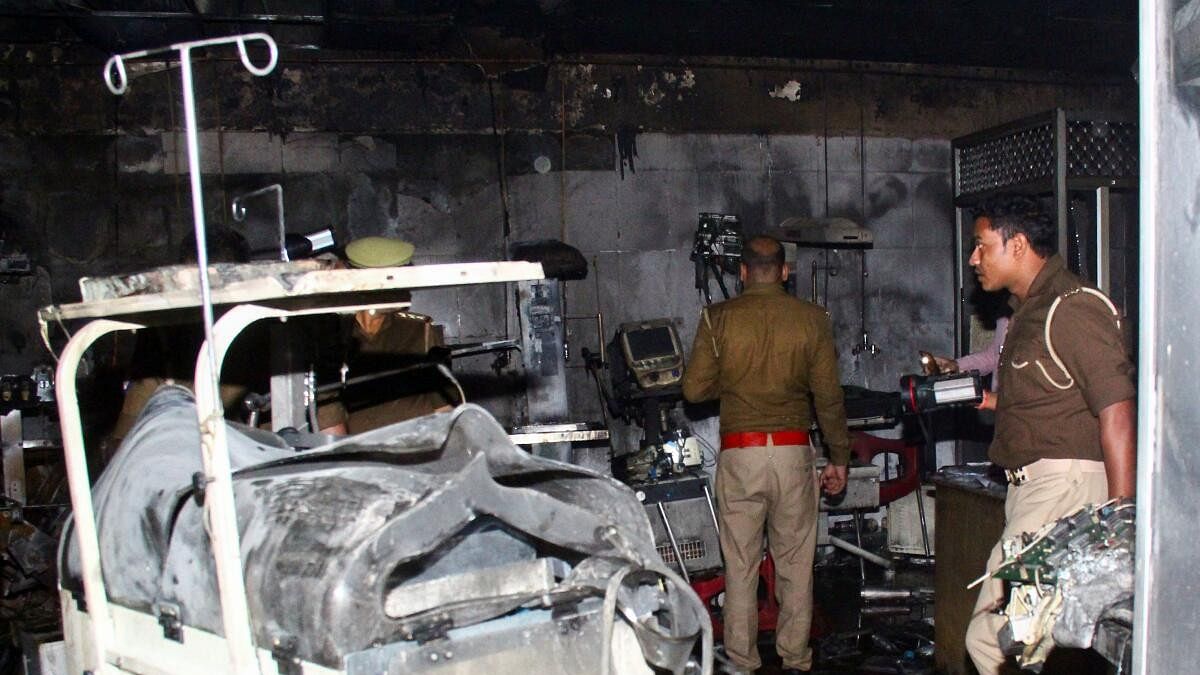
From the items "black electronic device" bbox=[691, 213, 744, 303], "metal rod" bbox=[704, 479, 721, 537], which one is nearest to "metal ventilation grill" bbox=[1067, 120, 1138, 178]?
"black electronic device" bbox=[691, 213, 744, 303]

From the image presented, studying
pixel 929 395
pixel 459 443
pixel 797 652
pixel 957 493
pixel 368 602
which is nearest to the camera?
pixel 368 602

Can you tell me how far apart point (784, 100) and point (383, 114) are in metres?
2.62

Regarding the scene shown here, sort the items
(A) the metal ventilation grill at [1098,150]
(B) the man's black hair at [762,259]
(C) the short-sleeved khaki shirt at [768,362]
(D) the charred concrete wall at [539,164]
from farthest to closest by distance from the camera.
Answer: (D) the charred concrete wall at [539,164] → (A) the metal ventilation grill at [1098,150] → (B) the man's black hair at [762,259] → (C) the short-sleeved khaki shirt at [768,362]

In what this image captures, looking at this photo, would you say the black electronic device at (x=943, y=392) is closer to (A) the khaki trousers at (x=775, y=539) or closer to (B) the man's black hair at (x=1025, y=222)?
(B) the man's black hair at (x=1025, y=222)

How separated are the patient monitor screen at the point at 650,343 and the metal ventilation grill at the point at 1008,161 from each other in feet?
6.87

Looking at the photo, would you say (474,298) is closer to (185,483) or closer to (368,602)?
(185,483)

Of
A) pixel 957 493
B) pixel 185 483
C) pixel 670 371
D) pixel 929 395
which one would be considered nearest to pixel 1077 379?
pixel 929 395

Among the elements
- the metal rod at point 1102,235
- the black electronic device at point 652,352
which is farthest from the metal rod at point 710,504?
the metal rod at point 1102,235

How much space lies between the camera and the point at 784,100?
7.16 meters

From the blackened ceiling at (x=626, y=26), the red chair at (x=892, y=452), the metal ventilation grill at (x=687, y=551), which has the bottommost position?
the metal ventilation grill at (x=687, y=551)

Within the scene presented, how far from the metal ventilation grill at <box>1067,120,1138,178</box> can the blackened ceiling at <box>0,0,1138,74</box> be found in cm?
105

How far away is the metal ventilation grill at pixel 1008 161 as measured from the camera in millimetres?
5621

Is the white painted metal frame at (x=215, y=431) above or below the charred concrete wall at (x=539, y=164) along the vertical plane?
below

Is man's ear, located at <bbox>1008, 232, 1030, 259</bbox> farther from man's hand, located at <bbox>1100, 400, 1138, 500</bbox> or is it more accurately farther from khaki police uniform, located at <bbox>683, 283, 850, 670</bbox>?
khaki police uniform, located at <bbox>683, 283, 850, 670</bbox>
